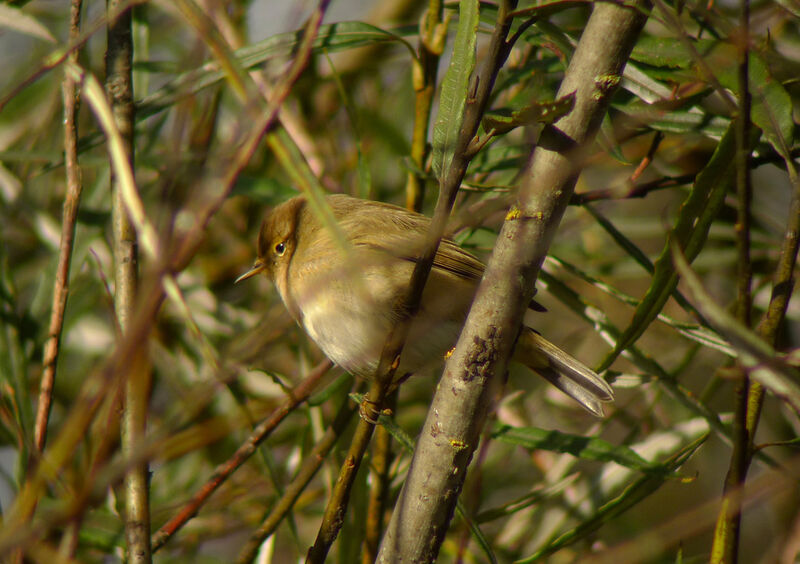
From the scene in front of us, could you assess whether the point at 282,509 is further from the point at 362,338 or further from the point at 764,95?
the point at 764,95

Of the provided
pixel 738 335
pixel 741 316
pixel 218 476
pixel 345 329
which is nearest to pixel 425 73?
pixel 345 329

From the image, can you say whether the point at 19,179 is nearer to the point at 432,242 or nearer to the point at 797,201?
the point at 432,242

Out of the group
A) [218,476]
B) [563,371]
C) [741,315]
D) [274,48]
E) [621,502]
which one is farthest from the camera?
[563,371]

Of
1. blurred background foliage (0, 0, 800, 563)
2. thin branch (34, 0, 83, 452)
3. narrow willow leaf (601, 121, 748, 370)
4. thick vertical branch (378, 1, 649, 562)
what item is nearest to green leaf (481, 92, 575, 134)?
thick vertical branch (378, 1, 649, 562)

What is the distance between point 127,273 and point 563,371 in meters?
1.66

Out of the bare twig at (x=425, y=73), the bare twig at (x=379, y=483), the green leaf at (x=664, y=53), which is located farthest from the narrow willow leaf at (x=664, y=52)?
the bare twig at (x=379, y=483)

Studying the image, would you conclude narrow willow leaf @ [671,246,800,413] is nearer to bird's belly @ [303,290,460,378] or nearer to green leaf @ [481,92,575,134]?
green leaf @ [481,92,575,134]

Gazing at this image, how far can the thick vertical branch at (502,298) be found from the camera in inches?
55.9

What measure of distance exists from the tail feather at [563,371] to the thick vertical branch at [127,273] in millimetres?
1458

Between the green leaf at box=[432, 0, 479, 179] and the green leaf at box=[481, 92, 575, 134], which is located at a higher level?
the green leaf at box=[432, 0, 479, 179]

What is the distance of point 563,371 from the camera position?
9.32 feet

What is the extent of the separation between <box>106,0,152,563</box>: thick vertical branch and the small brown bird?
68cm

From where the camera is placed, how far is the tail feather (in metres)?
2.73

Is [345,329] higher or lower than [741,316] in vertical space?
higher
